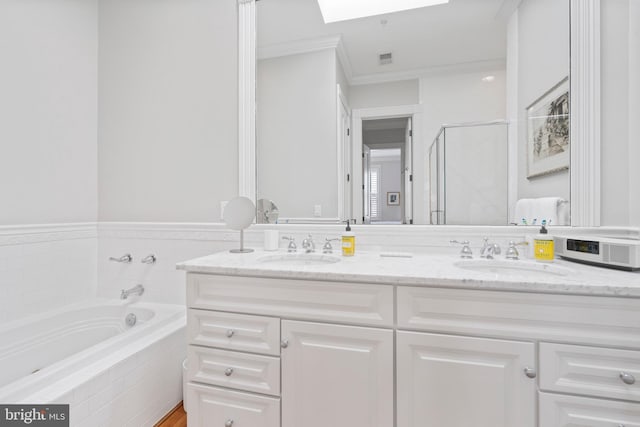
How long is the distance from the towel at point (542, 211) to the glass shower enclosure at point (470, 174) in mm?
60

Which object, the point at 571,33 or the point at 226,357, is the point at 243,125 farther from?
the point at 571,33

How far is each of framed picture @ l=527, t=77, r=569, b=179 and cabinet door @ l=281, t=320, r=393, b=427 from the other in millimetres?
1111

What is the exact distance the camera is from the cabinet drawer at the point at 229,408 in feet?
3.61

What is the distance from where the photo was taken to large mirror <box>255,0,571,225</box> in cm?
139

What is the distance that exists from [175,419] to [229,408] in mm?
555

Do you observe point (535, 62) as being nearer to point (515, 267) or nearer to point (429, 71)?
point (429, 71)

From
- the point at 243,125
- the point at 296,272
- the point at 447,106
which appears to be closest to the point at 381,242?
the point at 296,272

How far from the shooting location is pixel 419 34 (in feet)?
4.94

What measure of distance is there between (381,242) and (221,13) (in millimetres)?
1727

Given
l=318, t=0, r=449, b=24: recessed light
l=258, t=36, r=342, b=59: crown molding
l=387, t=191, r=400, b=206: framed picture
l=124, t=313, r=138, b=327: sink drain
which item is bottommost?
l=124, t=313, r=138, b=327: sink drain

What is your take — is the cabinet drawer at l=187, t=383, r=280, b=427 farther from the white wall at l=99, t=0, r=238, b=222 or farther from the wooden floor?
the white wall at l=99, t=0, r=238, b=222

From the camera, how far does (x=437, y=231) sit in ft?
4.86

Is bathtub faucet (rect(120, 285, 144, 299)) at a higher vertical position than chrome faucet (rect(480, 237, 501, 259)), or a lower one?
lower

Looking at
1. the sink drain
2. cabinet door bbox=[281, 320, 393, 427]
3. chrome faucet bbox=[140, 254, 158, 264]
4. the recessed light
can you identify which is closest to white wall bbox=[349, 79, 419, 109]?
the recessed light
